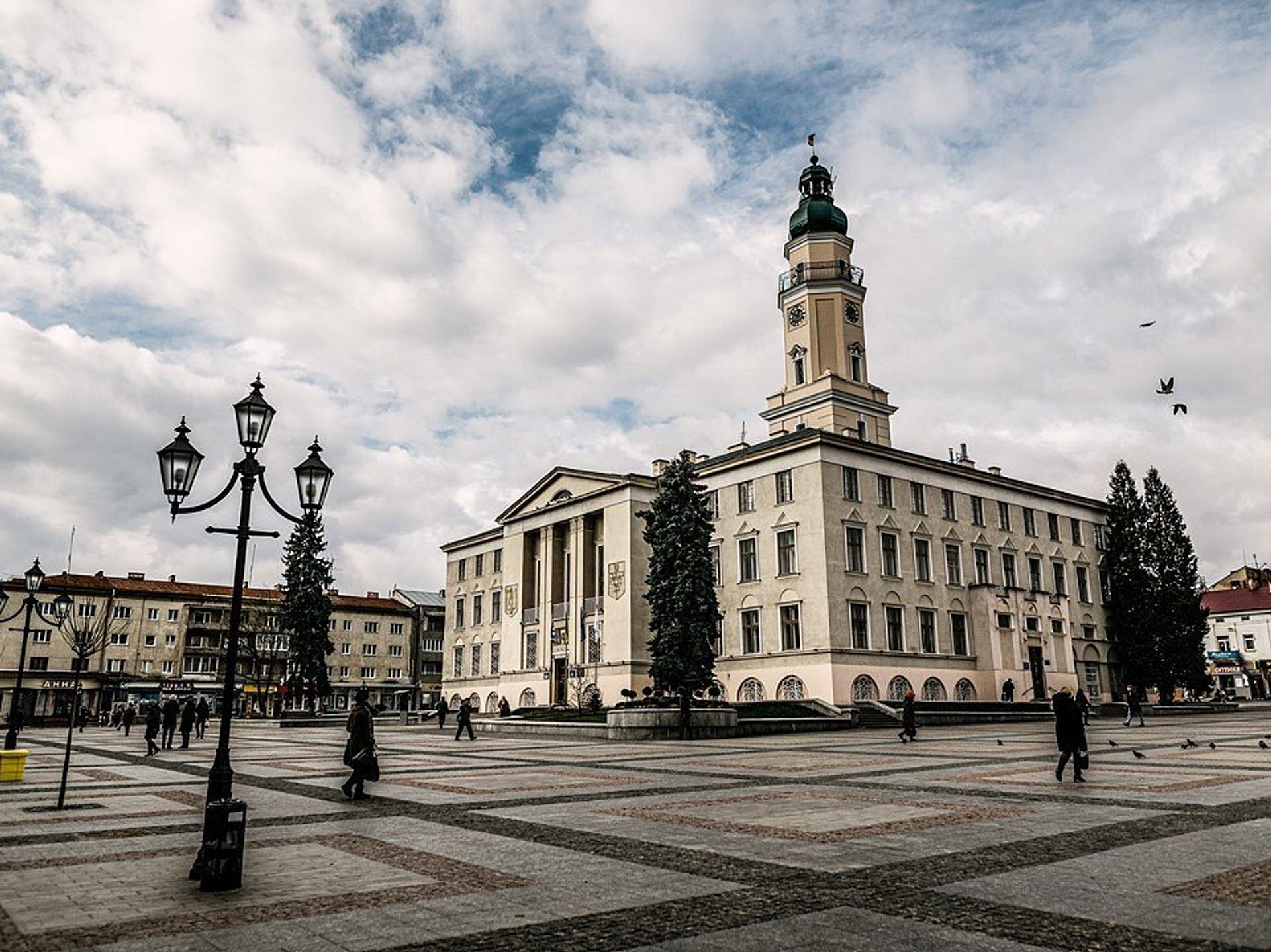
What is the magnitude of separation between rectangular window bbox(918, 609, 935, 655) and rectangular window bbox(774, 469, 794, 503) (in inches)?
371

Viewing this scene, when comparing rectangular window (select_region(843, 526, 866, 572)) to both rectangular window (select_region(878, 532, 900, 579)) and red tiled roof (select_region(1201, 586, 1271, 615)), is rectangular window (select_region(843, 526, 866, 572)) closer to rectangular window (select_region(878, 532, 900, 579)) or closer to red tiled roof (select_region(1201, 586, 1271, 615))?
rectangular window (select_region(878, 532, 900, 579))

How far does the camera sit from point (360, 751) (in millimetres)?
14875

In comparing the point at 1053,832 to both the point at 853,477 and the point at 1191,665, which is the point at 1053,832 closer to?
the point at 853,477

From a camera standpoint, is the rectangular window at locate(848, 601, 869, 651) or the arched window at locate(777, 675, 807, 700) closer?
the arched window at locate(777, 675, 807, 700)

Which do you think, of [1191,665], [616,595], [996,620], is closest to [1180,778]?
[996,620]

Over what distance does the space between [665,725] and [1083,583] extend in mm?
38255

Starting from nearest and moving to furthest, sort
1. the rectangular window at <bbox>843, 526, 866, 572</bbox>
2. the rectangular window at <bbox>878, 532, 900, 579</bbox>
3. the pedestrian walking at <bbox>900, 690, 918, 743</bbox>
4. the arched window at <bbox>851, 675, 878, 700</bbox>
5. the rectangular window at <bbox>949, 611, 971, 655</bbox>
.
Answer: the pedestrian walking at <bbox>900, 690, 918, 743</bbox>
the arched window at <bbox>851, 675, 878, 700</bbox>
the rectangular window at <bbox>843, 526, 866, 572</bbox>
the rectangular window at <bbox>878, 532, 900, 579</bbox>
the rectangular window at <bbox>949, 611, 971, 655</bbox>

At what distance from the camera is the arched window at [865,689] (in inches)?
1810

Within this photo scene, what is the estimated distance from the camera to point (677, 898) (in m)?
7.81

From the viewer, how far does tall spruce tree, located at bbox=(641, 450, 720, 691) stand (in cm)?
4116

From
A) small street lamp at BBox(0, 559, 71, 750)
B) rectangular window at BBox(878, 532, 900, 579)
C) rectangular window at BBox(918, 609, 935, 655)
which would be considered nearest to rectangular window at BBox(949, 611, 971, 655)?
rectangular window at BBox(918, 609, 935, 655)

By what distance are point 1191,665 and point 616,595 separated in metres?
37.0

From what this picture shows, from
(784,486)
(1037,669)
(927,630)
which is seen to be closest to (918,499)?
(927,630)

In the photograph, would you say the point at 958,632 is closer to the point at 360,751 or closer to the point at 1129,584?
the point at 1129,584
